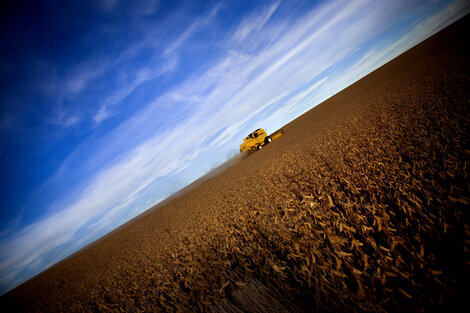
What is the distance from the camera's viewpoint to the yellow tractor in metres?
29.8

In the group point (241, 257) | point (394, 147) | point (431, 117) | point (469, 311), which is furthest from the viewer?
point (431, 117)

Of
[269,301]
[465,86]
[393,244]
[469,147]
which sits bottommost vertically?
[465,86]

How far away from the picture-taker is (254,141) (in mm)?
30125

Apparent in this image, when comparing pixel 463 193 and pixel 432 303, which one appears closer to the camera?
pixel 432 303

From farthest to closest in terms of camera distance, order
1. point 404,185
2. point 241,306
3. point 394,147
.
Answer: point 394,147
point 404,185
point 241,306

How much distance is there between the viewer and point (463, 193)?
1.62 m

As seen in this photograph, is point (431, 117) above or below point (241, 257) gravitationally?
below

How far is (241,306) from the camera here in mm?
1755

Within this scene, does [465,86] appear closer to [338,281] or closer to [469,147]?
[469,147]

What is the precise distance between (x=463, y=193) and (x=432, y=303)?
3.92 feet

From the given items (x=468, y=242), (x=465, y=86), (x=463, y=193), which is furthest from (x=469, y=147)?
(x=465, y=86)

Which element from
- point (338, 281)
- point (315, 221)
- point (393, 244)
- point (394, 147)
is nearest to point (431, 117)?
point (394, 147)

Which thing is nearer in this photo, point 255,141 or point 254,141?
point 254,141

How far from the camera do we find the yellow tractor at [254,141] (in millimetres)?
29797
